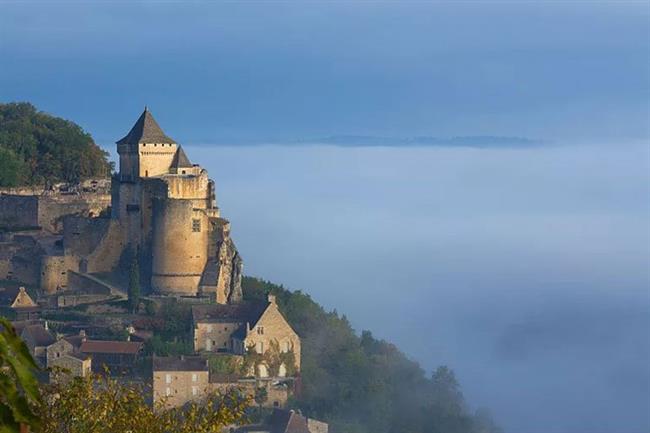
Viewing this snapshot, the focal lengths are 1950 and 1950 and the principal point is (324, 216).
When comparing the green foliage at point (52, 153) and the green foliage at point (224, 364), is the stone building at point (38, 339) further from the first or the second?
the green foliage at point (52, 153)

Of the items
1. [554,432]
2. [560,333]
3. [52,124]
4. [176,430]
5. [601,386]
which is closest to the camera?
[176,430]

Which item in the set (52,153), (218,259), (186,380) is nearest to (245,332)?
(218,259)

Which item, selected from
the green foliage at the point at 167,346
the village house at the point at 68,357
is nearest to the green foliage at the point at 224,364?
the green foliage at the point at 167,346

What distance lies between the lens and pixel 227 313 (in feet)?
134

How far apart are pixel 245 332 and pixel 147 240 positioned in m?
3.70

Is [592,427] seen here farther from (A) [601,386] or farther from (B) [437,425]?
(B) [437,425]

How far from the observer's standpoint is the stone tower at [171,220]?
4159 centimetres

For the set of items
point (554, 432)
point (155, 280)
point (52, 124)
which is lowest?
point (554, 432)

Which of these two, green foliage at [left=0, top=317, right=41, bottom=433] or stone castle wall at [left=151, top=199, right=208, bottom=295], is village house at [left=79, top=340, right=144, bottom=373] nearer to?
stone castle wall at [left=151, top=199, right=208, bottom=295]

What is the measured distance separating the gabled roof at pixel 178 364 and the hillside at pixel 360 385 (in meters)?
2.67

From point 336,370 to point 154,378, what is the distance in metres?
6.20

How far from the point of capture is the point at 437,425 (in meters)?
43.2

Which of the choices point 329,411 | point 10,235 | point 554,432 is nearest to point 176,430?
point 329,411

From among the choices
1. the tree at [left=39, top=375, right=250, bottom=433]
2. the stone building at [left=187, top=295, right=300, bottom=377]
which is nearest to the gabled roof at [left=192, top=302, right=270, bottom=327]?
the stone building at [left=187, top=295, right=300, bottom=377]
